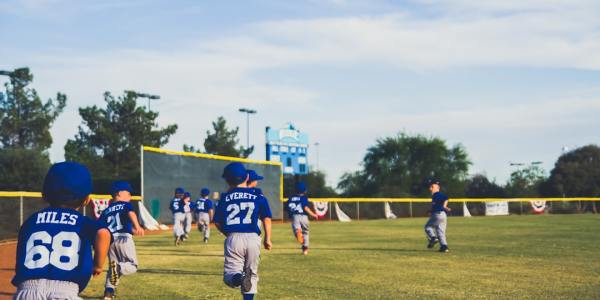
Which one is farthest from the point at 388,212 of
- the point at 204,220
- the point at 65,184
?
the point at 65,184

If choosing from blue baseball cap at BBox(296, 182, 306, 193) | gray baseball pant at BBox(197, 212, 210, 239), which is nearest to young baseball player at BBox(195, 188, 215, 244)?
gray baseball pant at BBox(197, 212, 210, 239)

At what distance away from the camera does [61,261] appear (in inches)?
183

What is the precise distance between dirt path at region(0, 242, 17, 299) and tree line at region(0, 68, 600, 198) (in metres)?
25.1

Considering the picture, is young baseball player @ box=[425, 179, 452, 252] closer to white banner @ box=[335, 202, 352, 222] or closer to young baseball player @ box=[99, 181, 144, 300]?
young baseball player @ box=[99, 181, 144, 300]

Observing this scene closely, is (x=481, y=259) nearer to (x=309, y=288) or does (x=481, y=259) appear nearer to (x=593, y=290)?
(x=593, y=290)

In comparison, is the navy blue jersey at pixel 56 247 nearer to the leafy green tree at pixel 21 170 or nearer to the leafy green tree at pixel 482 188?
the leafy green tree at pixel 21 170

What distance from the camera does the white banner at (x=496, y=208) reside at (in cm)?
5688

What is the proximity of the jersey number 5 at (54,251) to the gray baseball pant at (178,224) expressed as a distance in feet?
55.9

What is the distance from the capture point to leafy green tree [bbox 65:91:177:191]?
229ft

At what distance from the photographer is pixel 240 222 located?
8.62 m

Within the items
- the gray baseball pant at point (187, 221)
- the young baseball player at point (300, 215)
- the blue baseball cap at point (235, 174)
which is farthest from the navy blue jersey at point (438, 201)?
the blue baseball cap at point (235, 174)

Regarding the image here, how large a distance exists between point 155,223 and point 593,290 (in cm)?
2627

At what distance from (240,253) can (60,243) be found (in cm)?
404

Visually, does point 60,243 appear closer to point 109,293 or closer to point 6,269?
point 109,293
